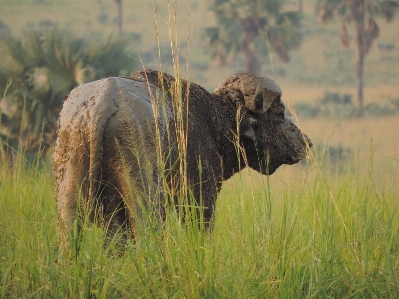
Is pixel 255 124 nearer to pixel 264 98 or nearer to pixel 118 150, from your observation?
pixel 264 98

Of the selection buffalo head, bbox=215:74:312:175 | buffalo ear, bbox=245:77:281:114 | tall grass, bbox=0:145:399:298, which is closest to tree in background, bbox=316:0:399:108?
buffalo head, bbox=215:74:312:175

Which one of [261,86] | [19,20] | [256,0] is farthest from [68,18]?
[261,86]

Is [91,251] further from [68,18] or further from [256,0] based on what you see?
[68,18]

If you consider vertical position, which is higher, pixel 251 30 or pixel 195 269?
pixel 195 269

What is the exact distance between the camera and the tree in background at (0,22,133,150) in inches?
577

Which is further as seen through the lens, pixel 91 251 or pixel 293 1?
pixel 293 1

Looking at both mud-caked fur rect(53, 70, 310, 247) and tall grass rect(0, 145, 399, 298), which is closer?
A: tall grass rect(0, 145, 399, 298)

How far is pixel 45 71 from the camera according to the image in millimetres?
14938

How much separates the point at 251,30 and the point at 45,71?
31.5m

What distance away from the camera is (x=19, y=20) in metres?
71.9

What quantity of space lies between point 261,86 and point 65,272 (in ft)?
7.70

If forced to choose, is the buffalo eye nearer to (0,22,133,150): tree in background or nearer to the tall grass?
the tall grass

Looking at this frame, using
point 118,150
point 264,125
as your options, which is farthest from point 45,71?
point 118,150

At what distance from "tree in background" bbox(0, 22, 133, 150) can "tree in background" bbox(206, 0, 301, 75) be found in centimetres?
2605
